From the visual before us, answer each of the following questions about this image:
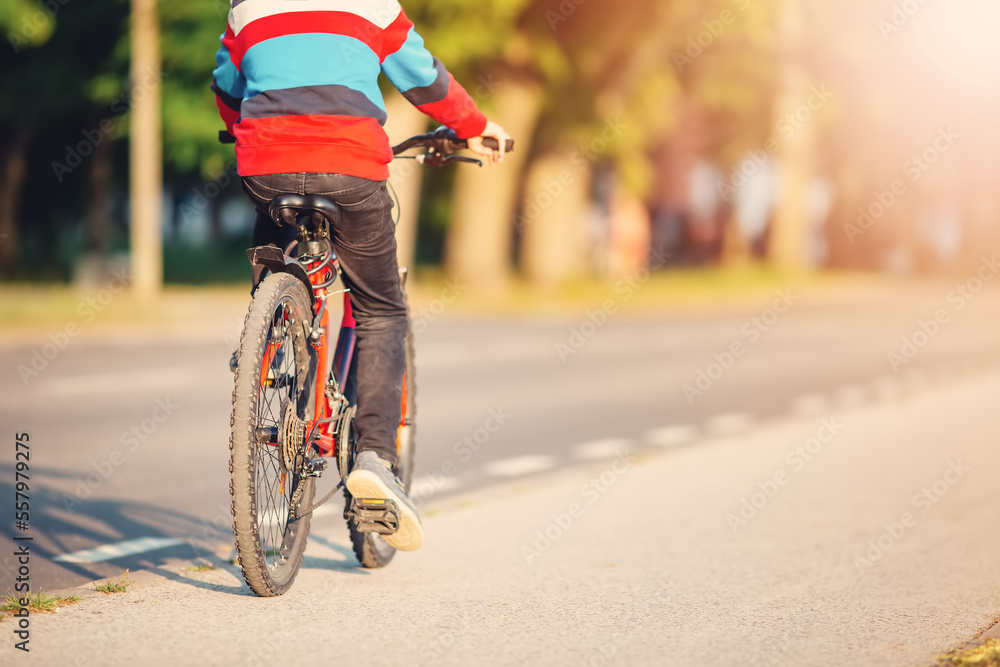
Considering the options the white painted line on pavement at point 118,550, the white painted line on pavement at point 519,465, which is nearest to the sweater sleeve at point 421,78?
the white painted line on pavement at point 118,550

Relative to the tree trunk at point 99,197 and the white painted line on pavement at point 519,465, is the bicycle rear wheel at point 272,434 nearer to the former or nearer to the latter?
the white painted line on pavement at point 519,465

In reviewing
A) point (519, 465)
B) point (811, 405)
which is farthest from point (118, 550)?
point (811, 405)

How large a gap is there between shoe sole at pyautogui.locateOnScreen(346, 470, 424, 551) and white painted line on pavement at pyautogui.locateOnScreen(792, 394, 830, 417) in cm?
666

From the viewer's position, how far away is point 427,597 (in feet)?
15.5

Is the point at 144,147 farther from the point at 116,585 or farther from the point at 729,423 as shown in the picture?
the point at 116,585

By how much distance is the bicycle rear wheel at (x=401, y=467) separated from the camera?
5.12m

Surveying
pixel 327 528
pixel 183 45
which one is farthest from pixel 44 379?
pixel 183 45

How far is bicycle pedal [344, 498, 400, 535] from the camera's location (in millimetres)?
4598

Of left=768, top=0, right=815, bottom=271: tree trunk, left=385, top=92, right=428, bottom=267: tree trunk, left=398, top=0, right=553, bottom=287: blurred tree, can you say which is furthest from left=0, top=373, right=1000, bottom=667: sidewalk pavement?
left=768, top=0, right=815, bottom=271: tree trunk

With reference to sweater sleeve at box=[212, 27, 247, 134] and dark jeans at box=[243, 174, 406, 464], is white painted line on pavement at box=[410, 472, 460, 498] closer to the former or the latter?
dark jeans at box=[243, 174, 406, 464]

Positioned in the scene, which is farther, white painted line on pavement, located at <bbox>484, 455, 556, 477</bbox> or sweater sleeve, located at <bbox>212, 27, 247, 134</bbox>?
white painted line on pavement, located at <bbox>484, 455, 556, 477</bbox>

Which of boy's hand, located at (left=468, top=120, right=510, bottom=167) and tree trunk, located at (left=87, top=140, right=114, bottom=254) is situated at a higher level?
boy's hand, located at (left=468, top=120, right=510, bottom=167)

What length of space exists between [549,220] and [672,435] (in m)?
21.0

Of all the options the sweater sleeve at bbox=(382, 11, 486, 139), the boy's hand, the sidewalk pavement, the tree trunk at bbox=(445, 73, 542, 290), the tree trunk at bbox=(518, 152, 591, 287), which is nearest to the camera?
the sidewalk pavement
